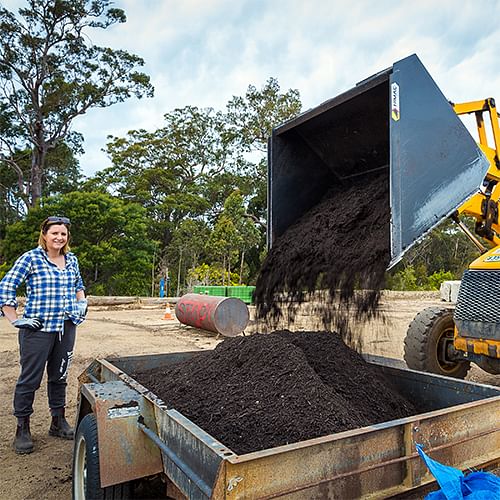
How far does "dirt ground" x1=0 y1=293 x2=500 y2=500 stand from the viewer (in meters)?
3.26

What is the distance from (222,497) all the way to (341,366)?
164cm

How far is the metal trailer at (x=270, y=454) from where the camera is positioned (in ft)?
5.24

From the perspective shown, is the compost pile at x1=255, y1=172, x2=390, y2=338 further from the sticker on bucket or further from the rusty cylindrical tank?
the rusty cylindrical tank

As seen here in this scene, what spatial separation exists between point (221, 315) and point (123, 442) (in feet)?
23.8

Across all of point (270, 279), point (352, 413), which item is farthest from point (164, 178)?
point (352, 413)

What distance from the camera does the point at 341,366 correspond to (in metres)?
3.02

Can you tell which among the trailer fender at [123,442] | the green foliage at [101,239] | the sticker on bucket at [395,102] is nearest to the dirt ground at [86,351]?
the trailer fender at [123,442]

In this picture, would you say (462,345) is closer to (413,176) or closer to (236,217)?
(413,176)

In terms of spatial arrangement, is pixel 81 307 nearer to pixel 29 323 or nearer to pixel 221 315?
pixel 29 323

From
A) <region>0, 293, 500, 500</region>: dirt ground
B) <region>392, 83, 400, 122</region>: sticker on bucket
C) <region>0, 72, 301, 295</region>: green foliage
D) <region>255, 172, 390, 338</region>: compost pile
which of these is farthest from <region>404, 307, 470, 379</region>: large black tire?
<region>0, 72, 301, 295</region>: green foliage

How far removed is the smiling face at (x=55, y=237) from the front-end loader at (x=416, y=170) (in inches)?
68.5

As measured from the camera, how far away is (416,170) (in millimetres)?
3055

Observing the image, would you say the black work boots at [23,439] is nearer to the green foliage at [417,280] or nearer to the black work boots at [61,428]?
the black work boots at [61,428]

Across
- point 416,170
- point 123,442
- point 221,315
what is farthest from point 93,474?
point 221,315
